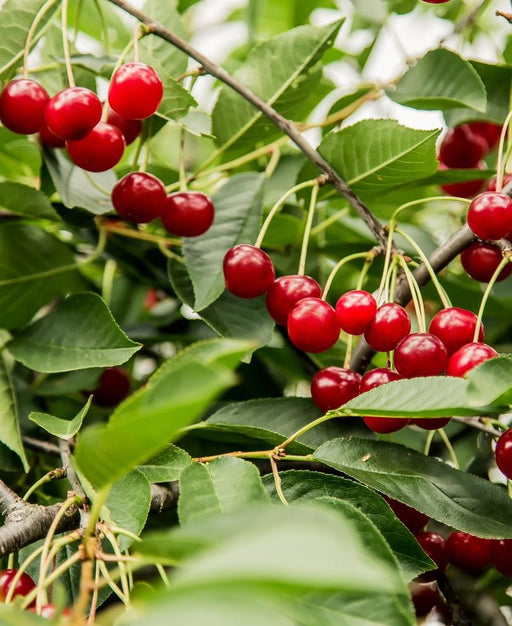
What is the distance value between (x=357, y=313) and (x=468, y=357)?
0.15 meters

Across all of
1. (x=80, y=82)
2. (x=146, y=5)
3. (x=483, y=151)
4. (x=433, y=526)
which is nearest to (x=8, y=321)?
(x=80, y=82)

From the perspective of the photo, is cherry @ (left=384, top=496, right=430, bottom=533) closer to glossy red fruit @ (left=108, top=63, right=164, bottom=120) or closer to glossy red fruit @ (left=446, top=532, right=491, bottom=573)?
glossy red fruit @ (left=446, top=532, right=491, bottom=573)

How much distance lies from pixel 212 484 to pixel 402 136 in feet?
1.72

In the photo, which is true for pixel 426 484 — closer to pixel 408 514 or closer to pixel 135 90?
pixel 408 514

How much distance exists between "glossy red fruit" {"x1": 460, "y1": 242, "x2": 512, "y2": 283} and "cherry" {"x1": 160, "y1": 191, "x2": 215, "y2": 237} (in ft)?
1.11

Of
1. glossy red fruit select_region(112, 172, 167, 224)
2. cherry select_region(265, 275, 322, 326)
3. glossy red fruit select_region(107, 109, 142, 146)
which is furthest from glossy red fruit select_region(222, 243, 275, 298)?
glossy red fruit select_region(107, 109, 142, 146)

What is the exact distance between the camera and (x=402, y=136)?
3.16ft

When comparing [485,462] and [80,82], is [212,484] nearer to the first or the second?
[485,462]

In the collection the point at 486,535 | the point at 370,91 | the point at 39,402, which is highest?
the point at 370,91

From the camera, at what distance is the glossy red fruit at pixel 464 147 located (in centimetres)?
125

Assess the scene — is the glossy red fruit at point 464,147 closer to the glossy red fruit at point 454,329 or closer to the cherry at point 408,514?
the glossy red fruit at point 454,329

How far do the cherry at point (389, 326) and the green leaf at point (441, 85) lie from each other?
0.34 meters

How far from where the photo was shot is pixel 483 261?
922 millimetres

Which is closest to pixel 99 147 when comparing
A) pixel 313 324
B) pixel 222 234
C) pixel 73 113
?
pixel 73 113
